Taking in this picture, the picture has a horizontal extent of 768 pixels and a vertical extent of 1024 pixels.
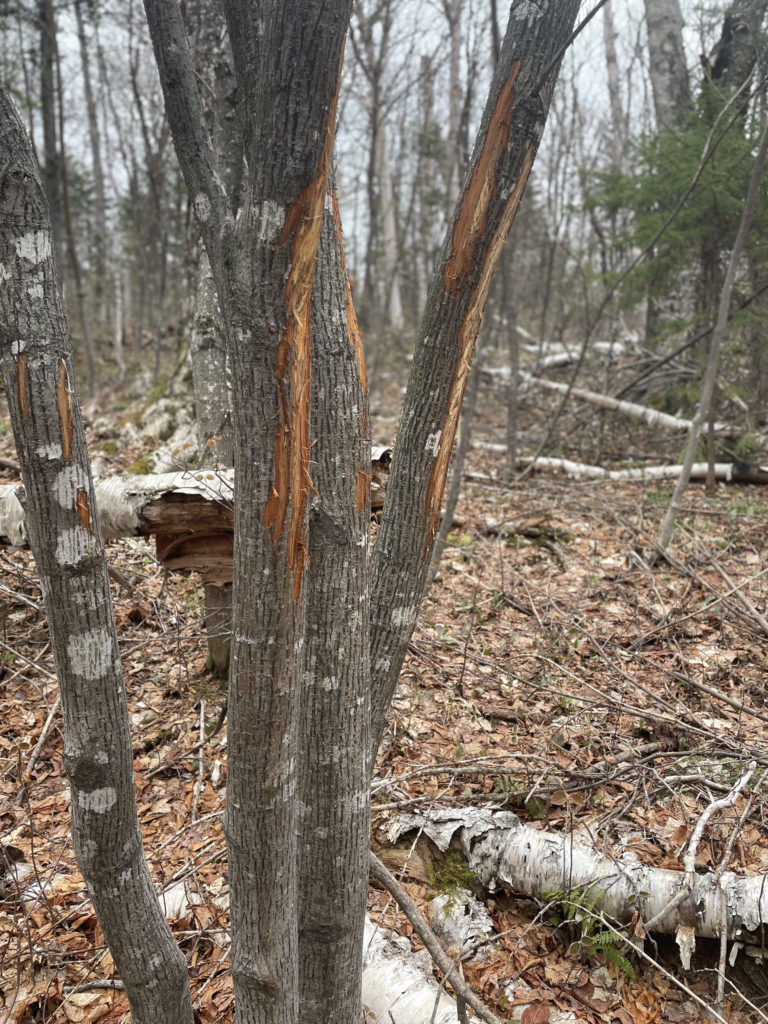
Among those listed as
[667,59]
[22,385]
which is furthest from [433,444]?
[667,59]

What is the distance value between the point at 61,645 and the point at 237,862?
2.24 ft

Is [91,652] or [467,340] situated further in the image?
[467,340]

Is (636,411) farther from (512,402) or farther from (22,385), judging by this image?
(22,385)

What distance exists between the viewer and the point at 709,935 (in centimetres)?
245

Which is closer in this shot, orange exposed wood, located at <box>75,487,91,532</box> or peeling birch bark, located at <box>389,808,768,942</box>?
orange exposed wood, located at <box>75,487,91,532</box>

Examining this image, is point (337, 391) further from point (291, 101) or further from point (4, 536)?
point (4, 536)

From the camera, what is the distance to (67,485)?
150cm

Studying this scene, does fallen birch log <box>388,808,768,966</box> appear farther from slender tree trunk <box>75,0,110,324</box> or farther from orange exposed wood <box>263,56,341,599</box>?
slender tree trunk <box>75,0,110,324</box>

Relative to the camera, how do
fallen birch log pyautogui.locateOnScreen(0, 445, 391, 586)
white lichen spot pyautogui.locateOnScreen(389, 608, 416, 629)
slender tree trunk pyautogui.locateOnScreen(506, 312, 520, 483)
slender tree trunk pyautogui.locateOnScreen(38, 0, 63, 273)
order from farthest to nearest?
slender tree trunk pyautogui.locateOnScreen(38, 0, 63, 273) → slender tree trunk pyautogui.locateOnScreen(506, 312, 520, 483) → fallen birch log pyautogui.locateOnScreen(0, 445, 391, 586) → white lichen spot pyautogui.locateOnScreen(389, 608, 416, 629)

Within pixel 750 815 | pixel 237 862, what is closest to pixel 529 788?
pixel 750 815

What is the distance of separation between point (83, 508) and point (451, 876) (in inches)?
87.8

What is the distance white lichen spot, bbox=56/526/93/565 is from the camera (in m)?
1.51

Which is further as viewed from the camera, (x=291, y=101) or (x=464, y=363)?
(x=464, y=363)

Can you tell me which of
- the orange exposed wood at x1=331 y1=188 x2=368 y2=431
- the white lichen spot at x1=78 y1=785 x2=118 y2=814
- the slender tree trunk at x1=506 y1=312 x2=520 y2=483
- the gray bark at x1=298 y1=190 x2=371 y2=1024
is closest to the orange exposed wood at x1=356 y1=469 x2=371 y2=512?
the gray bark at x1=298 y1=190 x2=371 y2=1024
